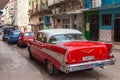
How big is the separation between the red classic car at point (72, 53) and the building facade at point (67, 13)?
13030mm

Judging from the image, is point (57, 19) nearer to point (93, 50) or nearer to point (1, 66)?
point (1, 66)

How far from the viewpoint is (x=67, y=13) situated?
2488 centimetres

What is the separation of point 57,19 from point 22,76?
73.7ft

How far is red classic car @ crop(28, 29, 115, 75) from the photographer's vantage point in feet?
23.9

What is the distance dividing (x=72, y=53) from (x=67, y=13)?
706 inches

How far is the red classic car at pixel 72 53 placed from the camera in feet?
23.9

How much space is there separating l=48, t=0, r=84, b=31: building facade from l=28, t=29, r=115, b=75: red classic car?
13030 mm

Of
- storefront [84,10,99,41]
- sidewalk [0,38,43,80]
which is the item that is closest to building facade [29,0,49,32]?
storefront [84,10,99,41]

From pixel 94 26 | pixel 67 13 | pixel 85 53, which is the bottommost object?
pixel 85 53

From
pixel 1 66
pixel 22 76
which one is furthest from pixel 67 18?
pixel 22 76

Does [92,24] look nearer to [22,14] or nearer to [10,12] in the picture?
[22,14]

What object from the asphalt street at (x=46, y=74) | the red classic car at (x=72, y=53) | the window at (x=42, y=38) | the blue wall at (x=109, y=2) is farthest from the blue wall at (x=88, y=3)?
the red classic car at (x=72, y=53)

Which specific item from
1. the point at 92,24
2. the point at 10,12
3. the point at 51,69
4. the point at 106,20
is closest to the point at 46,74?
the point at 51,69

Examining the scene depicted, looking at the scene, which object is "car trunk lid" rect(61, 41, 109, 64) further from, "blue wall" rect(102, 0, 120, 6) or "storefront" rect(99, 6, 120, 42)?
"blue wall" rect(102, 0, 120, 6)
